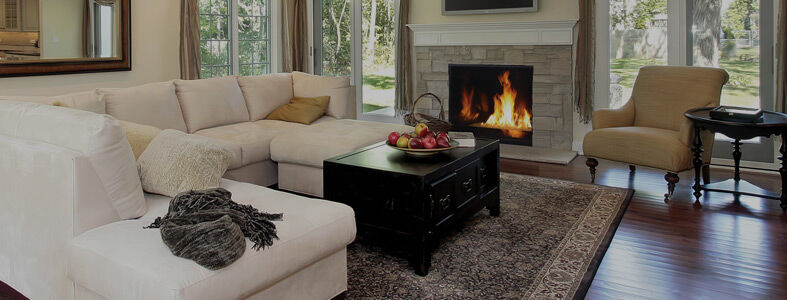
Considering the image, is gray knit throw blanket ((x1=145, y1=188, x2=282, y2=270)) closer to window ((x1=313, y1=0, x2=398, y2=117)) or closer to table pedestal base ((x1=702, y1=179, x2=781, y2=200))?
table pedestal base ((x1=702, y1=179, x2=781, y2=200))

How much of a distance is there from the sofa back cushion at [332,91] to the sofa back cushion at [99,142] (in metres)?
2.91

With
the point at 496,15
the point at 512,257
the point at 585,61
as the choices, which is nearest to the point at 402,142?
the point at 512,257

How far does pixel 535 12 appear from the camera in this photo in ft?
19.2

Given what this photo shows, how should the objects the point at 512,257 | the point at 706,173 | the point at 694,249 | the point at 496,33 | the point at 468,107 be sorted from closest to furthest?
the point at 512,257
the point at 694,249
the point at 706,173
the point at 496,33
the point at 468,107

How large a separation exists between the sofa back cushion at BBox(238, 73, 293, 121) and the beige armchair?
8.45ft

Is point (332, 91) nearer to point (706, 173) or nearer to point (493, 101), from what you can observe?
point (493, 101)

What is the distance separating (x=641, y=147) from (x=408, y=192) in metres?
2.17

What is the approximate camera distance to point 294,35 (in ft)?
23.4

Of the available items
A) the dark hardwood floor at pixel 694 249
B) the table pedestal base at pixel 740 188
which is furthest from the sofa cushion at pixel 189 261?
the table pedestal base at pixel 740 188

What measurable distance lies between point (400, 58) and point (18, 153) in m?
4.62

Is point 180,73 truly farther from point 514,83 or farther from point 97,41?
point 514,83

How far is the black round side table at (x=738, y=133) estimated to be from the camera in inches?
149

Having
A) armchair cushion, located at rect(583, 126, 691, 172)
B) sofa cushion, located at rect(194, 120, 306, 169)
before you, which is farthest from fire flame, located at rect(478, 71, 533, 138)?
sofa cushion, located at rect(194, 120, 306, 169)

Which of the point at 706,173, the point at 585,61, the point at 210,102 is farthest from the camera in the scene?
the point at 585,61
